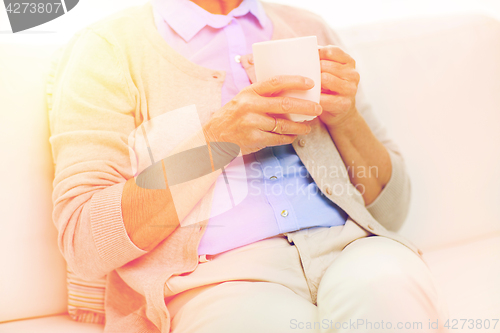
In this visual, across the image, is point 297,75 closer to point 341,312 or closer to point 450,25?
point 341,312

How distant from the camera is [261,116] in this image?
0.61 m

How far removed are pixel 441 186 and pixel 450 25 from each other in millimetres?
483

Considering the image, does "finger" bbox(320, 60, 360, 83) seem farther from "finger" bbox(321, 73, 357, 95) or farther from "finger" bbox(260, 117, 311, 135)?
"finger" bbox(260, 117, 311, 135)

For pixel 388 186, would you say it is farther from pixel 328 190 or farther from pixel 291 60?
pixel 291 60

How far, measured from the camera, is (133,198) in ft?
2.05

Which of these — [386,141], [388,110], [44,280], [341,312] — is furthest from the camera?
[388,110]

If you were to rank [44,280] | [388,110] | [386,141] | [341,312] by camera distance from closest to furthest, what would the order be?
1. [341,312]
2. [44,280]
3. [386,141]
4. [388,110]

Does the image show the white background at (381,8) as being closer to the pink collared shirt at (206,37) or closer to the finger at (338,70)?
the pink collared shirt at (206,37)

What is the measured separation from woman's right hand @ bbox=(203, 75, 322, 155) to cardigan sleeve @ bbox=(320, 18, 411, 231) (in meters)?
0.33

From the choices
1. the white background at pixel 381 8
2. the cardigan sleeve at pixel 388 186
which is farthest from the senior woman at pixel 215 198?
the white background at pixel 381 8

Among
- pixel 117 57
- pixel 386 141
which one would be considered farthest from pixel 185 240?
pixel 386 141

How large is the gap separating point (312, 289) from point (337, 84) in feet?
1.25

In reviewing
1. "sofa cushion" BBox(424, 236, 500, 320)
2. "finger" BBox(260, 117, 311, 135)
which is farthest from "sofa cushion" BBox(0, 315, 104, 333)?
"sofa cushion" BBox(424, 236, 500, 320)

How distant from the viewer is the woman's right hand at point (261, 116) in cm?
56
